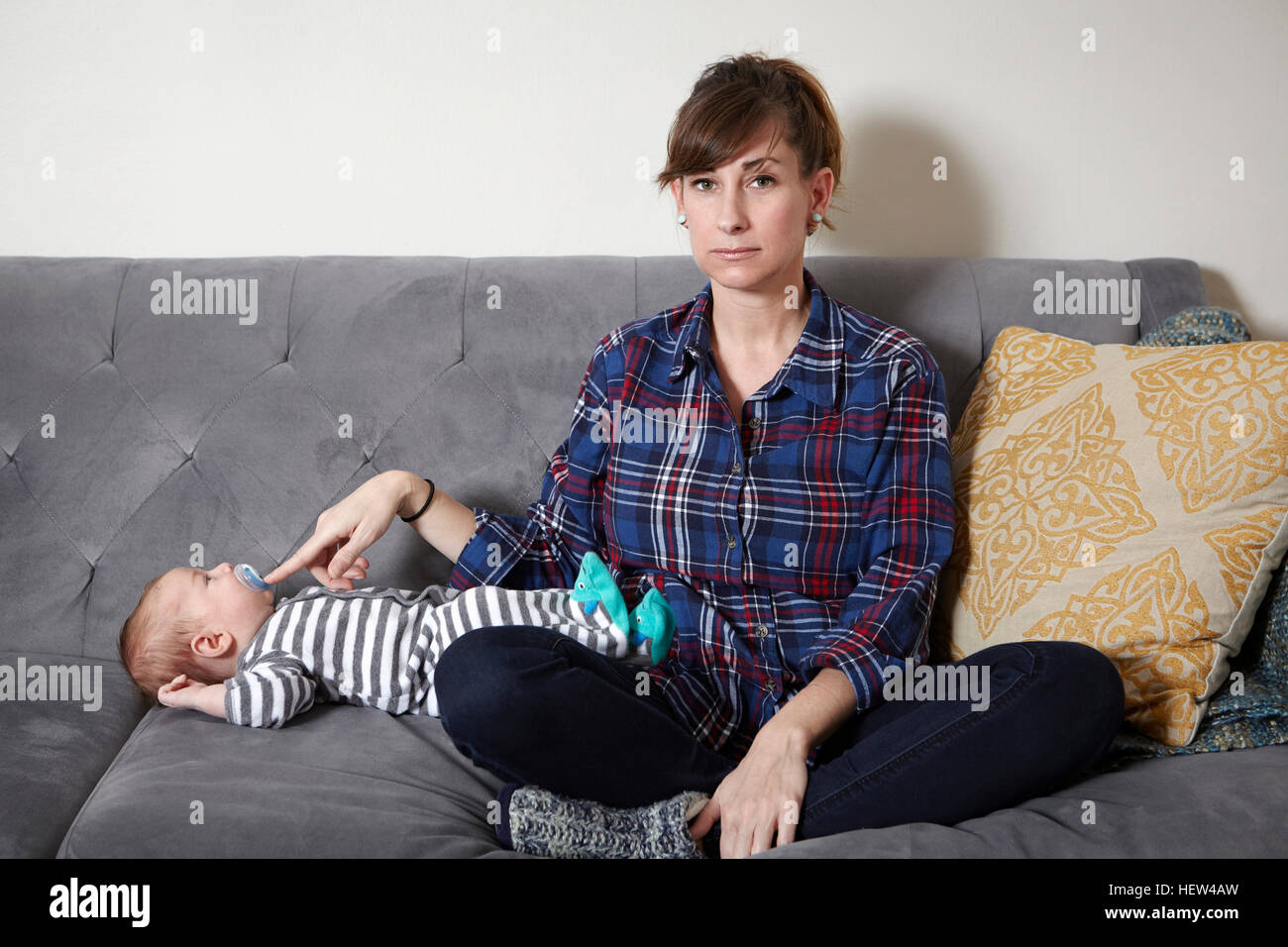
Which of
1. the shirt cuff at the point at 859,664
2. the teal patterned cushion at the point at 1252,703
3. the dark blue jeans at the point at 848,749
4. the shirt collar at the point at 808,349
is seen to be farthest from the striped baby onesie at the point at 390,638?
the teal patterned cushion at the point at 1252,703

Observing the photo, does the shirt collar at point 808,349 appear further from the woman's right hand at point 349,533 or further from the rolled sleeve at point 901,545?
the woman's right hand at point 349,533

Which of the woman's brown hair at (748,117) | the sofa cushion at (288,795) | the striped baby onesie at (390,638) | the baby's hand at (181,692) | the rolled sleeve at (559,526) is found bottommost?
the sofa cushion at (288,795)

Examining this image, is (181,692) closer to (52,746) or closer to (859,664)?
(52,746)

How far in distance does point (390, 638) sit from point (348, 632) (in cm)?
6

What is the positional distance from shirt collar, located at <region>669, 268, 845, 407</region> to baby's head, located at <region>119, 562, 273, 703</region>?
682 mm

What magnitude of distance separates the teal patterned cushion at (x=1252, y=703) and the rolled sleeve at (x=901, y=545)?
10.5 inches

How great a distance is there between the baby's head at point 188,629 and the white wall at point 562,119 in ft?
2.25

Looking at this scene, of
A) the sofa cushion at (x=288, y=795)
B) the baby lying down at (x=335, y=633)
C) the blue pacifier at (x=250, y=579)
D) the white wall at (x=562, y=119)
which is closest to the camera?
the sofa cushion at (x=288, y=795)

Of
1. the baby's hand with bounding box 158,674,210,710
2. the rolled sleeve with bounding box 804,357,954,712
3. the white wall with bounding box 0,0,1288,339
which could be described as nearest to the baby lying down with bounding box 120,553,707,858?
the baby's hand with bounding box 158,674,210,710

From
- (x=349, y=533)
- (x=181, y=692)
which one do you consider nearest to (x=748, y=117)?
(x=349, y=533)

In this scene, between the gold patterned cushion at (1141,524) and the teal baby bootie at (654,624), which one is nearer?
the gold patterned cushion at (1141,524)

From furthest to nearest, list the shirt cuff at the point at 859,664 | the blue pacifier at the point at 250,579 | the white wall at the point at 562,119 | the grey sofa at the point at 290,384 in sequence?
the white wall at the point at 562,119, the grey sofa at the point at 290,384, the blue pacifier at the point at 250,579, the shirt cuff at the point at 859,664

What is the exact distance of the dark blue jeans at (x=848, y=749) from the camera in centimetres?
110

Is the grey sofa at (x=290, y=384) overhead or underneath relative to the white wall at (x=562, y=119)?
underneath
